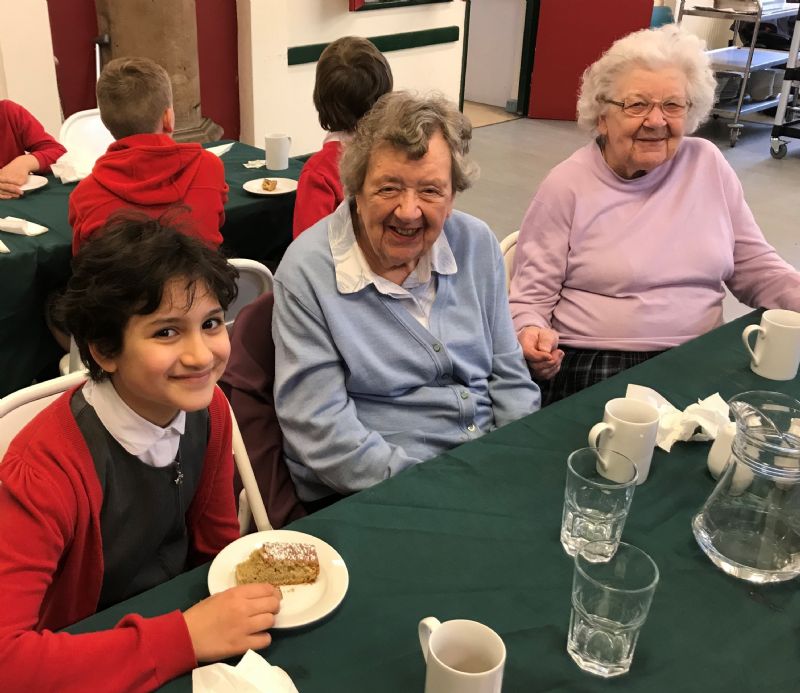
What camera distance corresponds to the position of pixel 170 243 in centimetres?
119

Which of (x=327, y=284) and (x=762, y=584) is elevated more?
(x=327, y=284)

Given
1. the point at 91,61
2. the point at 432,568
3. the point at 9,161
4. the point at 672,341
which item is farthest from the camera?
the point at 91,61

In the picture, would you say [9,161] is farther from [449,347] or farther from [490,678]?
[490,678]

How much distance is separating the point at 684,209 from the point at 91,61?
3.65 m

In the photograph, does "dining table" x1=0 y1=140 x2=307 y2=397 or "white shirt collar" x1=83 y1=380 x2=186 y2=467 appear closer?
"white shirt collar" x1=83 y1=380 x2=186 y2=467

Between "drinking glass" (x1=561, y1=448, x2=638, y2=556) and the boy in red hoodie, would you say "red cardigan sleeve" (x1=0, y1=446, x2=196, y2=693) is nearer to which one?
"drinking glass" (x1=561, y1=448, x2=638, y2=556)

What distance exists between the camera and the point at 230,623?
97 cm

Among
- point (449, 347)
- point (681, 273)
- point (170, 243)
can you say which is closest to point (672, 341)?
point (681, 273)

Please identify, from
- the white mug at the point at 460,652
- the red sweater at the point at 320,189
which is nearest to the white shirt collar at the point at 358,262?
the white mug at the point at 460,652

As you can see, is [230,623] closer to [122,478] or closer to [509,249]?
[122,478]

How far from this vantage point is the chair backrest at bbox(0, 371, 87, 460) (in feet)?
4.29

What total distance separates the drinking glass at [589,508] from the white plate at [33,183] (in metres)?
2.25

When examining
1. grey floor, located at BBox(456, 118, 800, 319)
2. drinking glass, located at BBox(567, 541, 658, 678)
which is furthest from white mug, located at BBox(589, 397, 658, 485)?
grey floor, located at BBox(456, 118, 800, 319)

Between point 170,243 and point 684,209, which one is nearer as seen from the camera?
point 170,243
